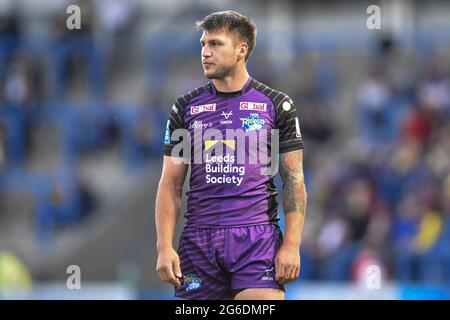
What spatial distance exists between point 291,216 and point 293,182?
0.66ft

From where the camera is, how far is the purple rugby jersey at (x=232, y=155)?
6.21 m

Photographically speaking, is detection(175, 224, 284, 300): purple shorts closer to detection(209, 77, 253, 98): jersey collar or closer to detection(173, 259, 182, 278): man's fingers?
detection(173, 259, 182, 278): man's fingers

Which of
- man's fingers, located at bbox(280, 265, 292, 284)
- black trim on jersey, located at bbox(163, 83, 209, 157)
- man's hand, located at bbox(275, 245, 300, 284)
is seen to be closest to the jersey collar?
black trim on jersey, located at bbox(163, 83, 209, 157)

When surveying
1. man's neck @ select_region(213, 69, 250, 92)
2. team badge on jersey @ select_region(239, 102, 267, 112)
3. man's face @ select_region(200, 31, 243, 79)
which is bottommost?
team badge on jersey @ select_region(239, 102, 267, 112)

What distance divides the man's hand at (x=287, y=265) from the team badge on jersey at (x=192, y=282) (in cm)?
46

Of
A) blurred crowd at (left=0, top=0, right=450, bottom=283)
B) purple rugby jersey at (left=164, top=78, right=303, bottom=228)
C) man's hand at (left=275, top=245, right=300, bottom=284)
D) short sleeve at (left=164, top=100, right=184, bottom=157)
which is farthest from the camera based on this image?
blurred crowd at (left=0, top=0, right=450, bottom=283)

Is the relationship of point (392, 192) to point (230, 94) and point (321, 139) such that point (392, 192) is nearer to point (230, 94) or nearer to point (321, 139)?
point (321, 139)

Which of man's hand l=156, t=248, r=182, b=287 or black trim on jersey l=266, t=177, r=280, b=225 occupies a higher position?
black trim on jersey l=266, t=177, r=280, b=225

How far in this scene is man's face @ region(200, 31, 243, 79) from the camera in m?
6.18

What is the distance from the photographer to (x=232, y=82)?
20.7 ft

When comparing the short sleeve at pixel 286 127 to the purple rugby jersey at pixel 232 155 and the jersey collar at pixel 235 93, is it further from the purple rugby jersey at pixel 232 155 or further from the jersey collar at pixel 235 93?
the jersey collar at pixel 235 93

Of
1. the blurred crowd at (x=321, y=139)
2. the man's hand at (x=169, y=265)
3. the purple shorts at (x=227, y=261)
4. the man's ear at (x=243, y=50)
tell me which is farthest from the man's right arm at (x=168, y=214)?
the blurred crowd at (x=321, y=139)

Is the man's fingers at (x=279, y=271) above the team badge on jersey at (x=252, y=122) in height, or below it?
below

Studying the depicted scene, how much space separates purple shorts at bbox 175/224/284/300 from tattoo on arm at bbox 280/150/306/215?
18 centimetres
